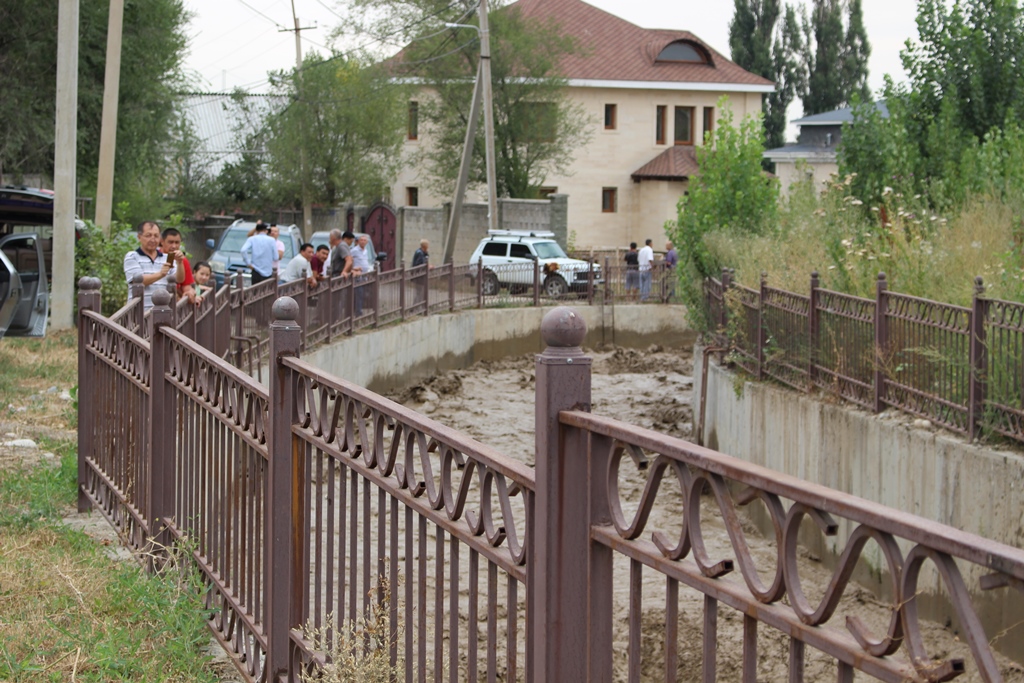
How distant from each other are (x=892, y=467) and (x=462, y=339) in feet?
55.0

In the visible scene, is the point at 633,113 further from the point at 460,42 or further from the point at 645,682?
the point at 645,682

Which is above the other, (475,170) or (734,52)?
(734,52)

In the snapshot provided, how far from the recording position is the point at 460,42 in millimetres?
43688

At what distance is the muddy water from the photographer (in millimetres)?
8336

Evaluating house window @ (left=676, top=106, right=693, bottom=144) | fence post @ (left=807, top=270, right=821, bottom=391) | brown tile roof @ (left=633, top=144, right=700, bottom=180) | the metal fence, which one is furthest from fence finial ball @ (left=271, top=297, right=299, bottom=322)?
house window @ (left=676, top=106, right=693, bottom=144)

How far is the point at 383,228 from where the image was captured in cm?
4619

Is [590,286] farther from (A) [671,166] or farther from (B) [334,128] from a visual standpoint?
(A) [671,166]

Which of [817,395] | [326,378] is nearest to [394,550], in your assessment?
[326,378]

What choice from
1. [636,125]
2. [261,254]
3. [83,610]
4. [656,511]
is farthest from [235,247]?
[636,125]

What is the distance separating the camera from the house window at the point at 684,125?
50781 mm

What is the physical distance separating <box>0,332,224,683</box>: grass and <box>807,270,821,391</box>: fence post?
721cm

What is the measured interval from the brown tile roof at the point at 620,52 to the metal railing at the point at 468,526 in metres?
42.8

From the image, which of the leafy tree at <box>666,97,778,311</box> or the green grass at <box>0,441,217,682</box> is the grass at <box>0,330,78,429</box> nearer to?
the green grass at <box>0,441,217,682</box>

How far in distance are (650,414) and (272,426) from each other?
16.7m
